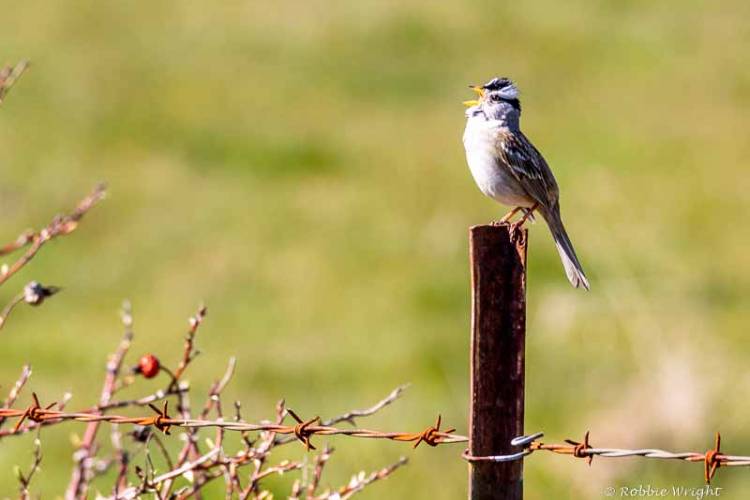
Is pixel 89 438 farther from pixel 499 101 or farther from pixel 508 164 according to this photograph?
pixel 499 101

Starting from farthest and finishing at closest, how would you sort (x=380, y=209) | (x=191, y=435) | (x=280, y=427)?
(x=380, y=209) < (x=191, y=435) < (x=280, y=427)

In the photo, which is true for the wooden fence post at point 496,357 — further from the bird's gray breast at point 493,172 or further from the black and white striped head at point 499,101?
the black and white striped head at point 499,101

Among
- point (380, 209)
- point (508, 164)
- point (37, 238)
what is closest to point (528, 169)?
point (508, 164)

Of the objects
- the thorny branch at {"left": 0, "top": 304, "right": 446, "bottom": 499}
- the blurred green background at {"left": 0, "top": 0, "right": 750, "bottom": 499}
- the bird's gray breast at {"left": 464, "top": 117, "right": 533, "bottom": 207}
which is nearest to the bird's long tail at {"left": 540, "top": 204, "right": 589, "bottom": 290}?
the bird's gray breast at {"left": 464, "top": 117, "right": 533, "bottom": 207}

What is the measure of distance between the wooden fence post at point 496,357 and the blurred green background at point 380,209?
513 centimetres

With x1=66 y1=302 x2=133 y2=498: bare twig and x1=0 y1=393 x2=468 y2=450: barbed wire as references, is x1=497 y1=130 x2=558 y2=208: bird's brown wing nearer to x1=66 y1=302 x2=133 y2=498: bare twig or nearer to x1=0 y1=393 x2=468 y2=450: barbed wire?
x1=66 y1=302 x2=133 y2=498: bare twig

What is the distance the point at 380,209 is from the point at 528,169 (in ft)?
37.0

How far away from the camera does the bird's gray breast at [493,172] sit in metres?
6.46

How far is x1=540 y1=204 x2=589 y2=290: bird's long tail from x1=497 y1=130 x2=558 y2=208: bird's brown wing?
0.05m

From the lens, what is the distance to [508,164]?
6.48 meters

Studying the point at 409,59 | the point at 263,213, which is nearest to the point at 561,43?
the point at 409,59

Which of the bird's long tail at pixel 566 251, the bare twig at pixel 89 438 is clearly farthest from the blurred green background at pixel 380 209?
the bare twig at pixel 89 438

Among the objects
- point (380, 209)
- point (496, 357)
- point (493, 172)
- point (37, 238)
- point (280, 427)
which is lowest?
point (280, 427)

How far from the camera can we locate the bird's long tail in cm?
567
